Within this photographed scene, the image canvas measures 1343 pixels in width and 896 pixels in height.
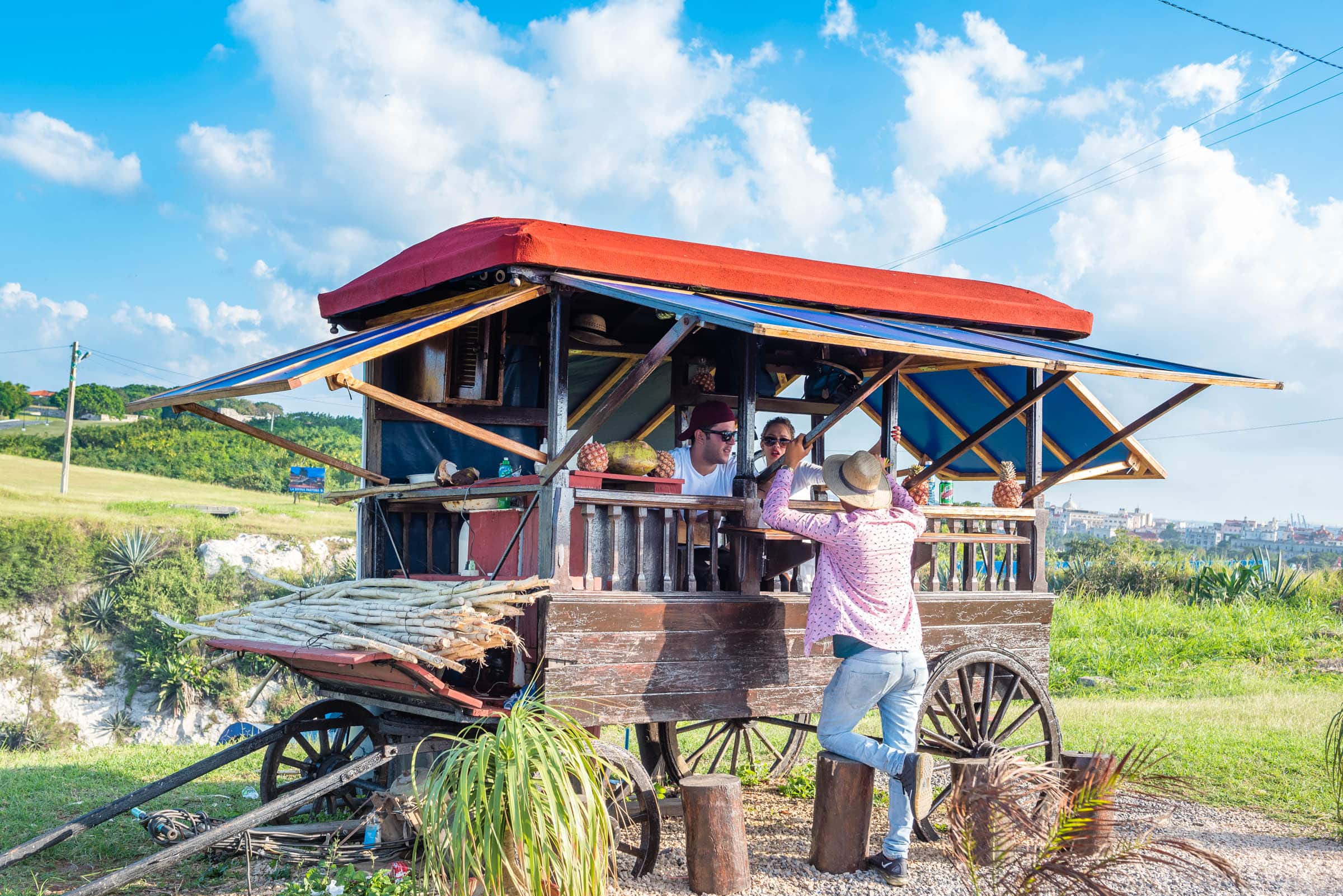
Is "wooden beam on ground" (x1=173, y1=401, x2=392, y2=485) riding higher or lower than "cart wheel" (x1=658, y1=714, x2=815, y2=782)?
higher

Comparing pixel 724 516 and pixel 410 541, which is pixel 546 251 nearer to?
pixel 724 516

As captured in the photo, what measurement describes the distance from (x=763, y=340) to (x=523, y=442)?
181cm

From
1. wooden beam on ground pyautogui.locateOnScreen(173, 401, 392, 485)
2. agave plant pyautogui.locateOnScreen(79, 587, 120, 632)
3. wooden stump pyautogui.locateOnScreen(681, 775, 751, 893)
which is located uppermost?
wooden beam on ground pyautogui.locateOnScreen(173, 401, 392, 485)

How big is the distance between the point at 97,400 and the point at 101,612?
38.5 m

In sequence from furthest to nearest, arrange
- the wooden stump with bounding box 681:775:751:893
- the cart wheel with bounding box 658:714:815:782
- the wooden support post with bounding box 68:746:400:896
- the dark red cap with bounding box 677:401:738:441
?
1. the cart wheel with bounding box 658:714:815:782
2. the dark red cap with bounding box 677:401:738:441
3. the wooden stump with bounding box 681:775:751:893
4. the wooden support post with bounding box 68:746:400:896

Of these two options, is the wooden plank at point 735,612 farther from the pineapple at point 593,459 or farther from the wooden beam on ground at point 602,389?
the wooden beam on ground at point 602,389

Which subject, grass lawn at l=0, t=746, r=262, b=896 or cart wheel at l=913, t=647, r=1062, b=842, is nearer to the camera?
grass lawn at l=0, t=746, r=262, b=896

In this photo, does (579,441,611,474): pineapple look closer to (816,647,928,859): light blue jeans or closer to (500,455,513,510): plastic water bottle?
(500,455,513,510): plastic water bottle

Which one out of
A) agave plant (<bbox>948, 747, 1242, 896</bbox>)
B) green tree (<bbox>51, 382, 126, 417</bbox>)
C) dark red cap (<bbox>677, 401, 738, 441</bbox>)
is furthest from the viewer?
green tree (<bbox>51, 382, 126, 417</bbox>)

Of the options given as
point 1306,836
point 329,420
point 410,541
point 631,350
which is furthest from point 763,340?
point 329,420

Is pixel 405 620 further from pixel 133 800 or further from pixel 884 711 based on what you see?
pixel 884 711

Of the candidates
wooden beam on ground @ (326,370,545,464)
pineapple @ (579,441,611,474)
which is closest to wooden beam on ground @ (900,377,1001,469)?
pineapple @ (579,441,611,474)

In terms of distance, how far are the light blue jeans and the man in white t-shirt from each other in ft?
5.12

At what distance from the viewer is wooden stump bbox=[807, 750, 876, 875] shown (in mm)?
5500
